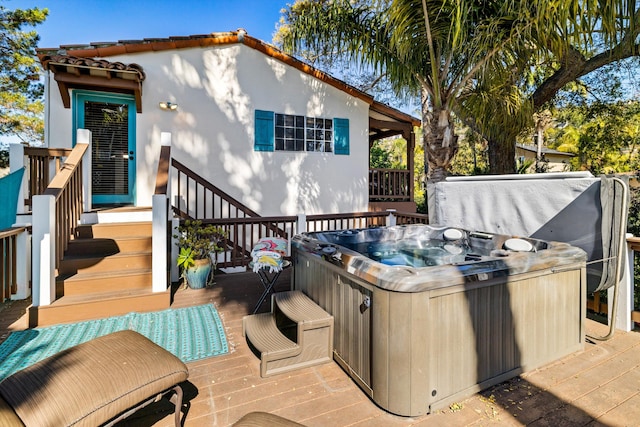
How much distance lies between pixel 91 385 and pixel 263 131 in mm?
6246

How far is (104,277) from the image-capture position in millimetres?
3898

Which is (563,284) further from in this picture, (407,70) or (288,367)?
(407,70)

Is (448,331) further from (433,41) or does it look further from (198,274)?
(433,41)

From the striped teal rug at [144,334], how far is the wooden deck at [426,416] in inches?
12.9

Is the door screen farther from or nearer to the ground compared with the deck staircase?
farther from the ground

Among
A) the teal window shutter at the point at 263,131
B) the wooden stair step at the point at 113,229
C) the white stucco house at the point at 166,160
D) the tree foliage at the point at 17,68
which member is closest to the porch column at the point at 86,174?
the white stucco house at the point at 166,160

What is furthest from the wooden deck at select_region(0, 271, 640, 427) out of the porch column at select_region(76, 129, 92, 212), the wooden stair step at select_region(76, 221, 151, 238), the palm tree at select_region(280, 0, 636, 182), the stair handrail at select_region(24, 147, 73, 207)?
the stair handrail at select_region(24, 147, 73, 207)

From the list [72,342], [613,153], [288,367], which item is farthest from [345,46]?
[613,153]

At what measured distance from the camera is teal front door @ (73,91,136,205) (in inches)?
235

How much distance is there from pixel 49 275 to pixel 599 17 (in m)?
6.93

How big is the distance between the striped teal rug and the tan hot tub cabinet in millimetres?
1251

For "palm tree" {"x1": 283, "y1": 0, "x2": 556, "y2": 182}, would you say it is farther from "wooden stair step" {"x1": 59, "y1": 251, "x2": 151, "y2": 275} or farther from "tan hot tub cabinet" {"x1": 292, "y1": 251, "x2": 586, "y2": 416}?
"wooden stair step" {"x1": 59, "y1": 251, "x2": 151, "y2": 275}

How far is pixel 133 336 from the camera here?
2246 mm

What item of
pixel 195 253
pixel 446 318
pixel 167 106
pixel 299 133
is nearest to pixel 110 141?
pixel 167 106
